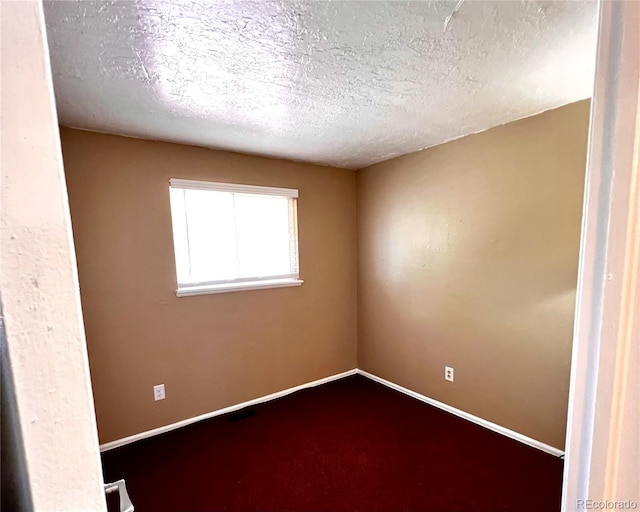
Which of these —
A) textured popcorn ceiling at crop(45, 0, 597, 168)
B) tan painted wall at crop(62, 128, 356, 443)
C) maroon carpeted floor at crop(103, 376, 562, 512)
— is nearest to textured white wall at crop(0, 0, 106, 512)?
textured popcorn ceiling at crop(45, 0, 597, 168)

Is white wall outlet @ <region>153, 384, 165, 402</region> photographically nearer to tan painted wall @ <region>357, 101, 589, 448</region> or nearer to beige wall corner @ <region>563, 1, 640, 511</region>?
tan painted wall @ <region>357, 101, 589, 448</region>

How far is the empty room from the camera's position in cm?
120

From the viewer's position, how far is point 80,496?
338 millimetres

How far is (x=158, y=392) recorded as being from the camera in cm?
226

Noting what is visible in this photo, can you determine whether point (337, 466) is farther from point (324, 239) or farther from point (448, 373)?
point (324, 239)

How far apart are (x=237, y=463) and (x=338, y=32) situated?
2379 millimetres

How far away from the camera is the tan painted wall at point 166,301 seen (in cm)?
202

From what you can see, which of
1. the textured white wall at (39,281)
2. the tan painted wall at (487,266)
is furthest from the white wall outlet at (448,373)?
the textured white wall at (39,281)

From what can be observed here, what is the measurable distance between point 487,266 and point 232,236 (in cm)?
199

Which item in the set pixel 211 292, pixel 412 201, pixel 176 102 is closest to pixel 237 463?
pixel 211 292

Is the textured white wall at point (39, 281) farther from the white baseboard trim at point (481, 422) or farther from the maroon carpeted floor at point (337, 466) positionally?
the white baseboard trim at point (481, 422)

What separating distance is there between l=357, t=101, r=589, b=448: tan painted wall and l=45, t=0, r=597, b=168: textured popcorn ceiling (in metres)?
0.29

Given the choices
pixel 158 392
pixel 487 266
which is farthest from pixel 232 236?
pixel 487 266

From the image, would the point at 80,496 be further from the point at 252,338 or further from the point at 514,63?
the point at 252,338
